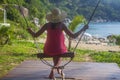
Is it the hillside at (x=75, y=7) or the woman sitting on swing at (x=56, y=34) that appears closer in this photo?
the woman sitting on swing at (x=56, y=34)

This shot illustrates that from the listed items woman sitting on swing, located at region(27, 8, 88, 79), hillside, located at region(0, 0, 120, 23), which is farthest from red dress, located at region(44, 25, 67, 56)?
hillside, located at region(0, 0, 120, 23)

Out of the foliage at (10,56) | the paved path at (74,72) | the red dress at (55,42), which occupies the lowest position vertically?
the foliage at (10,56)

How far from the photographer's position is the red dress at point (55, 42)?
575 centimetres

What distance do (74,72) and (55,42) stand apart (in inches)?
43.1

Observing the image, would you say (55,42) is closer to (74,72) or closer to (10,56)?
(74,72)

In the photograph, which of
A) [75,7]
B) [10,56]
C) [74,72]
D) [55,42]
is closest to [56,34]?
[55,42]

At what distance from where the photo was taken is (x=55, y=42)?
5.77 meters

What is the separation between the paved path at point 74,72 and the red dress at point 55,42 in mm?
576

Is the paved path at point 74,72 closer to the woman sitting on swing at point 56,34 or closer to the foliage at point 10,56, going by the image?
the woman sitting on swing at point 56,34

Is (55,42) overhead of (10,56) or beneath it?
overhead

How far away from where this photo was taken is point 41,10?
30078 mm

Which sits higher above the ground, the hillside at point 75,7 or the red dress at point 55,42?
the red dress at point 55,42

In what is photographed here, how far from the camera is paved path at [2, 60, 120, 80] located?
617 cm

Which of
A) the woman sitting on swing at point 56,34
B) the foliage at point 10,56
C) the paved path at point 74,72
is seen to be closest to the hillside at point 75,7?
the foliage at point 10,56
